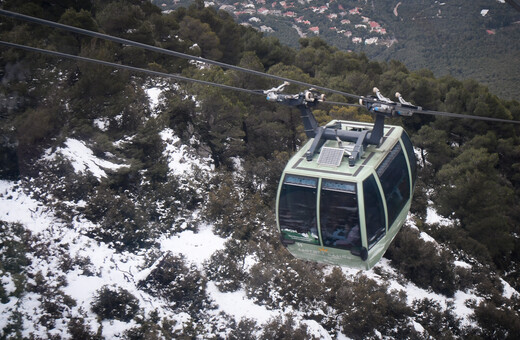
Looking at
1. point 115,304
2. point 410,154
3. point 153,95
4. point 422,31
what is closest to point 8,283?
point 115,304

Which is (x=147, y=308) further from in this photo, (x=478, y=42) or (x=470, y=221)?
(x=478, y=42)

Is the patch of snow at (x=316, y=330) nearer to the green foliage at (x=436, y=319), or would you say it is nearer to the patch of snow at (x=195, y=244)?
the green foliage at (x=436, y=319)

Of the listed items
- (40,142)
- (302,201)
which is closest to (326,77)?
(40,142)

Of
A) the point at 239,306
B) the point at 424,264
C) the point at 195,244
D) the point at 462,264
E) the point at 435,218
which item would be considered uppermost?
the point at 195,244

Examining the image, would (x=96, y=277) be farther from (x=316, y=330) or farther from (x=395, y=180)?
(x=395, y=180)

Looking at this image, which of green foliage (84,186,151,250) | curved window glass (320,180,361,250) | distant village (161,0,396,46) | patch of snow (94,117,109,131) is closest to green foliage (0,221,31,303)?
green foliage (84,186,151,250)

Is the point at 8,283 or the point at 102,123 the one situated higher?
the point at 102,123

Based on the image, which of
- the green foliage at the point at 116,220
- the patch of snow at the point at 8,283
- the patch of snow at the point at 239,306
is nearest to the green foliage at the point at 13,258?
the patch of snow at the point at 8,283
